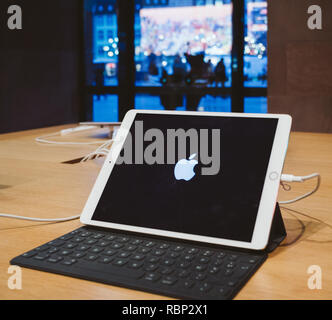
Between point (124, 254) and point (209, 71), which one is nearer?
point (124, 254)

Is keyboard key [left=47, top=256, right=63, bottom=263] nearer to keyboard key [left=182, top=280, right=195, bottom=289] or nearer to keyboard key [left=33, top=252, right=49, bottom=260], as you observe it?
keyboard key [left=33, top=252, right=49, bottom=260]

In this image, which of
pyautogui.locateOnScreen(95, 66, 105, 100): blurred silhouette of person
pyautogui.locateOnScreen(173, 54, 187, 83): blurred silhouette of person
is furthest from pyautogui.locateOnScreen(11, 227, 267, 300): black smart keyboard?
pyautogui.locateOnScreen(95, 66, 105, 100): blurred silhouette of person

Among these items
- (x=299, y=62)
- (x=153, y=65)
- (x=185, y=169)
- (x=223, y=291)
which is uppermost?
(x=153, y=65)

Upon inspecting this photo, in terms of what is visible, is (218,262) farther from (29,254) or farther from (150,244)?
(29,254)

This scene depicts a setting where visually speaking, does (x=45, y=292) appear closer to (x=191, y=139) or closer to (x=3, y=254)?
(x=3, y=254)

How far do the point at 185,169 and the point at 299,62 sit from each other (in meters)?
2.70

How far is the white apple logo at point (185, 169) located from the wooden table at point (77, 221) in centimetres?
19

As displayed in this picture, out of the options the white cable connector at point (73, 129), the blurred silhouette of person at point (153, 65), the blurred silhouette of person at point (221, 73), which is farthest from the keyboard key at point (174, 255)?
the blurred silhouette of person at point (153, 65)

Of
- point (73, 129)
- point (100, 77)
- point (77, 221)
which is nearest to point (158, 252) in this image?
point (77, 221)

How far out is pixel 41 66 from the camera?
471 centimetres

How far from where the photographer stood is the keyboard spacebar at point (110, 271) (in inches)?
23.4

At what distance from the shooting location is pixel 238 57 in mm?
4629

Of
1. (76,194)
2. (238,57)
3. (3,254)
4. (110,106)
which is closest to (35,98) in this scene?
(110,106)

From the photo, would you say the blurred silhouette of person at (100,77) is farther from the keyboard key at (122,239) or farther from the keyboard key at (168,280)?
the keyboard key at (168,280)
